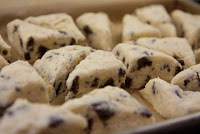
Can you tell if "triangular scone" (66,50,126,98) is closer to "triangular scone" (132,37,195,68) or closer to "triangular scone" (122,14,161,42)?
"triangular scone" (132,37,195,68)

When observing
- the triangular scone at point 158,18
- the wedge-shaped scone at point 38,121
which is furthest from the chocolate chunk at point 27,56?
the triangular scone at point 158,18

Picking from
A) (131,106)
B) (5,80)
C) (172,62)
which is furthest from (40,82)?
(172,62)

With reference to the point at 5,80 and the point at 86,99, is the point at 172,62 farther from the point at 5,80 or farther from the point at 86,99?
the point at 5,80

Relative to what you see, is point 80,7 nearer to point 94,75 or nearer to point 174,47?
point 174,47

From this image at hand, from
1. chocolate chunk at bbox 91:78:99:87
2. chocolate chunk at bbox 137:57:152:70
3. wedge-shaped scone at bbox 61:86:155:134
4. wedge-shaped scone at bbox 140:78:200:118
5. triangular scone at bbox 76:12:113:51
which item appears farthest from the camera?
triangular scone at bbox 76:12:113:51

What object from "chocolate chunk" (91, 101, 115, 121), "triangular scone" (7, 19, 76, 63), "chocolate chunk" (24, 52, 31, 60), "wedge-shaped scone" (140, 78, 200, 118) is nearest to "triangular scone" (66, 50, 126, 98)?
"wedge-shaped scone" (140, 78, 200, 118)

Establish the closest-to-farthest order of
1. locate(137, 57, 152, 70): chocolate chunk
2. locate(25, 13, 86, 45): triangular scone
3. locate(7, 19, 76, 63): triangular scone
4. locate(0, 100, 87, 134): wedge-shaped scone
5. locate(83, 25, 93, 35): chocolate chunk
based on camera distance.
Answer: locate(0, 100, 87, 134): wedge-shaped scone
locate(137, 57, 152, 70): chocolate chunk
locate(7, 19, 76, 63): triangular scone
locate(25, 13, 86, 45): triangular scone
locate(83, 25, 93, 35): chocolate chunk
